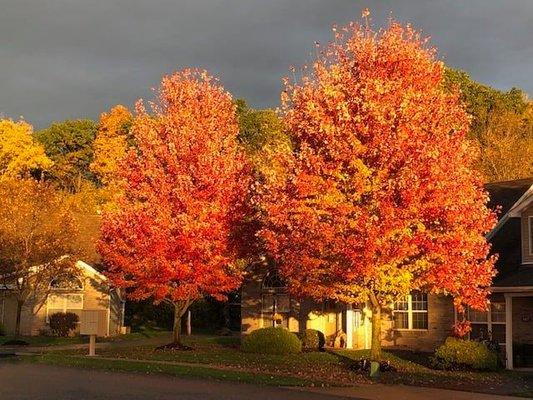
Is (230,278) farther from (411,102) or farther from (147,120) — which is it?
(411,102)

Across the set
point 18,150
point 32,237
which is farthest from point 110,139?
point 32,237

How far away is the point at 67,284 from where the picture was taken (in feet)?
137

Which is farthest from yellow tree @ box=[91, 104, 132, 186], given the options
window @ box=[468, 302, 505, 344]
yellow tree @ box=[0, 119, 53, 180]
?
window @ box=[468, 302, 505, 344]

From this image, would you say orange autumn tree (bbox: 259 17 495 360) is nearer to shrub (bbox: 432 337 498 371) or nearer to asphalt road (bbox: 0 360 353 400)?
shrub (bbox: 432 337 498 371)

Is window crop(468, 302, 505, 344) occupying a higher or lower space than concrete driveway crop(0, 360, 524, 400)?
higher

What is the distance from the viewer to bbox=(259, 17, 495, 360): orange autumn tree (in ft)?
65.3

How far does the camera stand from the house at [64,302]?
136 feet

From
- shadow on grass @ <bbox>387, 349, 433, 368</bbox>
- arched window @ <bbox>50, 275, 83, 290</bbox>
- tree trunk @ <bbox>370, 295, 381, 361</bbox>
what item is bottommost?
shadow on grass @ <bbox>387, 349, 433, 368</bbox>

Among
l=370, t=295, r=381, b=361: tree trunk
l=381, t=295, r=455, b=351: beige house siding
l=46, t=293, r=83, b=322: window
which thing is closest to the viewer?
l=370, t=295, r=381, b=361: tree trunk

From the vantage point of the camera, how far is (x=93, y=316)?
26953 mm

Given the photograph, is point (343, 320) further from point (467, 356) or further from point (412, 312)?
point (467, 356)

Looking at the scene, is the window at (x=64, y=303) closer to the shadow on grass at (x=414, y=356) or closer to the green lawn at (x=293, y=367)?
the green lawn at (x=293, y=367)

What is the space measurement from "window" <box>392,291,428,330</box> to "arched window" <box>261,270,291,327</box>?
5.98 metres

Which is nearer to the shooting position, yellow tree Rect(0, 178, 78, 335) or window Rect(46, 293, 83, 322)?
yellow tree Rect(0, 178, 78, 335)
